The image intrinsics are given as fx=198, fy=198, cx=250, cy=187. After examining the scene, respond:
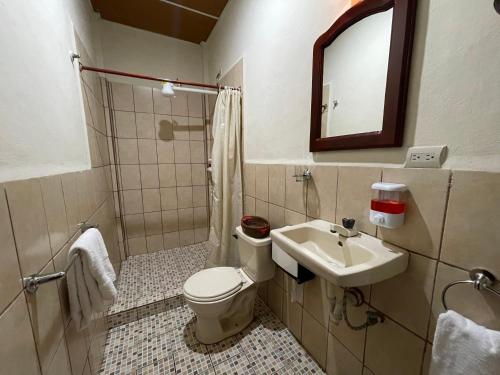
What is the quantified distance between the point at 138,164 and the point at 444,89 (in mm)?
2523

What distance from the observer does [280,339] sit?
4.50 feet

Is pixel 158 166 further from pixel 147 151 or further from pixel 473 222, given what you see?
pixel 473 222

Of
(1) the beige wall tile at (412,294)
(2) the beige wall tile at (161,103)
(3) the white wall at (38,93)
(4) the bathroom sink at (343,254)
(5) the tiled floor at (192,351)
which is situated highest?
(2) the beige wall tile at (161,103)

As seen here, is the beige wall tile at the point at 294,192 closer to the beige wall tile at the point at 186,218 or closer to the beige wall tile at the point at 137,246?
the beige wall tile at the point at 186,218

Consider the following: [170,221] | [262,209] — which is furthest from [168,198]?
[262,209]

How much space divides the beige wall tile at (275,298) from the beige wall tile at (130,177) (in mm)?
1841

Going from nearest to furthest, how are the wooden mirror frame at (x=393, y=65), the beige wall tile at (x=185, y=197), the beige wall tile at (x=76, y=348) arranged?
the wooden mirror frame at (x=393, y=65) → the beige wall tile at (x=76, y=348) → the beige wall tile at (x=185, y=197)

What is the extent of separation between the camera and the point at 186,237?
8.77ft

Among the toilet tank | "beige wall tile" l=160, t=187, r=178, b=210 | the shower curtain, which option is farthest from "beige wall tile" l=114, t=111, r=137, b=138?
the toilet tank

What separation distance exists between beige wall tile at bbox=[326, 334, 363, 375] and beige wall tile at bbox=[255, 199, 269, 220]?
0.83 m

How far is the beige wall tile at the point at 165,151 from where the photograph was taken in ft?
7.72

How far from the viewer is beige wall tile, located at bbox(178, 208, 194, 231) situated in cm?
260

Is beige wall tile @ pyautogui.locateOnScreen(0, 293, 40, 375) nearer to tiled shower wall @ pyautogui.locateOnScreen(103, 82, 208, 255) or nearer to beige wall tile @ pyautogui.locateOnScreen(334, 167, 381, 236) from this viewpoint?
beige wall tile @ pyautogui.locateOnScreen(334, 167, 381, 236)

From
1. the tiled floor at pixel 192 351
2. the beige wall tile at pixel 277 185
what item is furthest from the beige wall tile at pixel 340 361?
the beige wall tile at pixel 277 185
